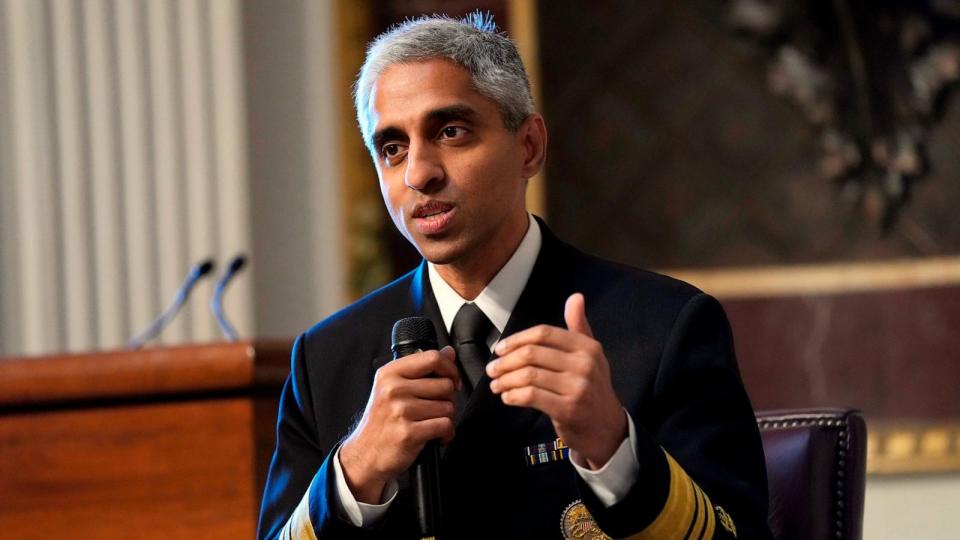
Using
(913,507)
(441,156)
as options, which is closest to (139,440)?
(441,156)

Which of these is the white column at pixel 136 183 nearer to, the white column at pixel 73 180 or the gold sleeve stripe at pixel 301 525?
the white column at pixel 73 180

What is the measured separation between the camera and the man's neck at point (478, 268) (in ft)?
6.96

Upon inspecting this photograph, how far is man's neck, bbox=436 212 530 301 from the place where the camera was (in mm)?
2121

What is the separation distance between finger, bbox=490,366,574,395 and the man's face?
0.40m

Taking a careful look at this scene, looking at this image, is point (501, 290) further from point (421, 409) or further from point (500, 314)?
point (421, 409)

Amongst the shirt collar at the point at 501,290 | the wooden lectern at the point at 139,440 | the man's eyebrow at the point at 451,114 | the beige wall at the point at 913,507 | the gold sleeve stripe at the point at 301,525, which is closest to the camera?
the gold sleeve stripe at the point at 301,525

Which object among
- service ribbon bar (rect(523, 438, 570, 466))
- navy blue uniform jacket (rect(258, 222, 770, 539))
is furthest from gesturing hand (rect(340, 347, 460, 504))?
service ribbon bar (rect(523, 438, 570, 466))

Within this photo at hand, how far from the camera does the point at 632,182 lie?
4668 mm

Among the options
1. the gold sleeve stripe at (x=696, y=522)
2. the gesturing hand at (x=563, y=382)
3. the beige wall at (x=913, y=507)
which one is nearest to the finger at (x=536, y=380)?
the gesturing hand at (x=563, y=382)

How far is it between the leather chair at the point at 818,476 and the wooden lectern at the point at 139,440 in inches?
42.5

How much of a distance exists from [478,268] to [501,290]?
0.15ft

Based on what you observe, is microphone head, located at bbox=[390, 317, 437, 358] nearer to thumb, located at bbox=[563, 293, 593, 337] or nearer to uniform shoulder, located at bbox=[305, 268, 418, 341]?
thumb, located at bbox=[563, 293, 593, 337]

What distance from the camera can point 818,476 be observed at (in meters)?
2.21

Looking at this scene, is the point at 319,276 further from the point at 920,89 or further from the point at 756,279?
the point at 920,89
